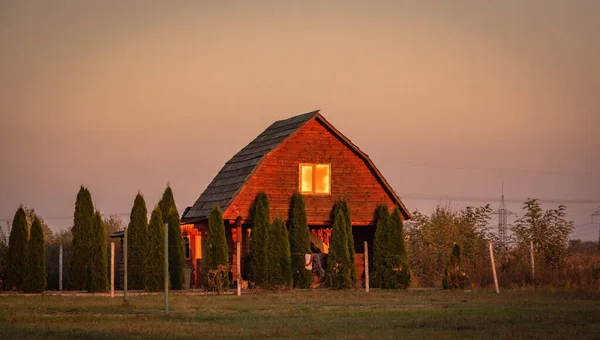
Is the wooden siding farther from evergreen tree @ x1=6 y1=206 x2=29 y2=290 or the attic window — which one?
evergreen tree @ x1=6 y1=206 x2=29 y2=290

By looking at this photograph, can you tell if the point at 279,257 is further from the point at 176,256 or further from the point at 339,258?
the point at 176,256

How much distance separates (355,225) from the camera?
43.9 metres

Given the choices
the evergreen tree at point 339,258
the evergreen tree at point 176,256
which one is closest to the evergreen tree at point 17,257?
the evergreen tree at point 176,256

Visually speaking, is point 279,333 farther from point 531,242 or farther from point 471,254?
point 471,254

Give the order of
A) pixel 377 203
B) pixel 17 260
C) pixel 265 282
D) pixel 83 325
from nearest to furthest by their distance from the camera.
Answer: pixel 83 325 → pixel 17 260 → pixel 265 282 → pixel 377 203

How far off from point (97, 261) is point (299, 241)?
7.75 m

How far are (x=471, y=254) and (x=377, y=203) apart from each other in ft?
15.3

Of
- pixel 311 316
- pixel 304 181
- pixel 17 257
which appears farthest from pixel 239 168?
pixel 311 316

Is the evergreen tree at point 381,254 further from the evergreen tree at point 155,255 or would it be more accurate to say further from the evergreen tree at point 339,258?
the evergreen tree at point 155,255

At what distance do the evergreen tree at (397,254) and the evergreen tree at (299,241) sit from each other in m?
2.99

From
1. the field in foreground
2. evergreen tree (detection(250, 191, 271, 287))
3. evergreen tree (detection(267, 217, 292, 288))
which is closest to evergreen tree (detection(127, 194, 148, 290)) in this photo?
evergreen tree (detection(250, 191, 271, 287))

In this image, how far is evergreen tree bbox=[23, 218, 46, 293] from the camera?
36.1 m

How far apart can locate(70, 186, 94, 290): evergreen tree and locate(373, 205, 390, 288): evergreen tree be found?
10551 millimetres

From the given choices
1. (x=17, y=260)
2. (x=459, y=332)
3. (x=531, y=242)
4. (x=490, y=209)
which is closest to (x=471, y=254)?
(x=490, y=209)
